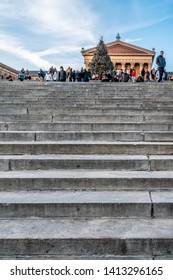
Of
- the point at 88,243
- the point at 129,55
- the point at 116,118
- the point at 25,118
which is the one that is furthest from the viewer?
the point at 129,55

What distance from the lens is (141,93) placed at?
488 inches

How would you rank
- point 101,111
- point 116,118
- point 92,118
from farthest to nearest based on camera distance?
1. point 101,111
2. point 92,118
3. point 116,118

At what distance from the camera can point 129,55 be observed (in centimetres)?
8881

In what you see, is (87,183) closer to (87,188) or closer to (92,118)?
(87,188)

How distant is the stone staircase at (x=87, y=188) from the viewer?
3.72m

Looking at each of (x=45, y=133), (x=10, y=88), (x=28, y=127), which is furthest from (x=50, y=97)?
(x=45, y=133)

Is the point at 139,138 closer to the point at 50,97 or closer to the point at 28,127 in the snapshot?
the point at 28,127

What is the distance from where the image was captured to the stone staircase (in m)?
3.72

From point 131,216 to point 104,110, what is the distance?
467 cm

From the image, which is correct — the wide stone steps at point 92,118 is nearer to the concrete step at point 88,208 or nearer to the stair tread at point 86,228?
the concrete step at point 88,208

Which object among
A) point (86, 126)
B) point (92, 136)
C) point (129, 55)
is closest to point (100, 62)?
point (129, 55)

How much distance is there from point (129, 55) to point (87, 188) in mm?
87209

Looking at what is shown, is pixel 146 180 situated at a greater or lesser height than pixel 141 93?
lesser

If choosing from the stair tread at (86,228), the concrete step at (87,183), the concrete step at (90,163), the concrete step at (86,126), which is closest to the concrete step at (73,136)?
the concrete step at (86,126)
